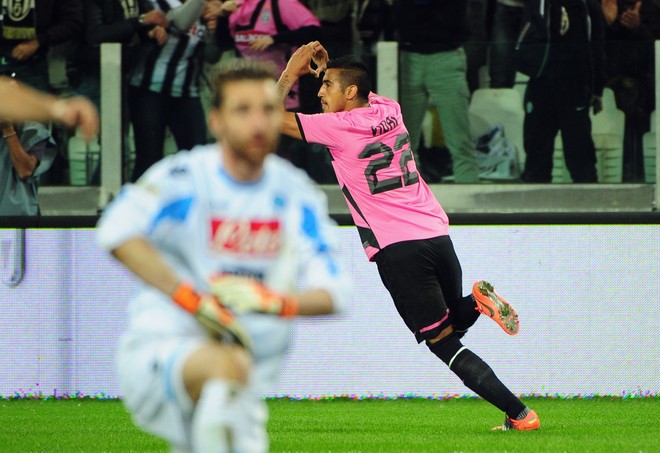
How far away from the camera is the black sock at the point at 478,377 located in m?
8.43

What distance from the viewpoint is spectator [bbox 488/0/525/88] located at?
11805mm

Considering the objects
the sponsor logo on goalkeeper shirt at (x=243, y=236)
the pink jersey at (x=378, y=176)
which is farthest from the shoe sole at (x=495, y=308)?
the sponsor logo on goalkeeper shirt at (x=243, y=236)

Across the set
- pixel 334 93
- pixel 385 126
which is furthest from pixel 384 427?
pixel 334 93

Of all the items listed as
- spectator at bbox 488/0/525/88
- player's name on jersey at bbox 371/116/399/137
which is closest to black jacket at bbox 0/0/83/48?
spectator at bbox 488/0/525/88

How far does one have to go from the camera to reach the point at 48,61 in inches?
474

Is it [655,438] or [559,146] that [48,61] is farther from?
[655,438]

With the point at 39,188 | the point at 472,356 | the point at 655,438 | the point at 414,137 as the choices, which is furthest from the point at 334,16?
the point at 655,438

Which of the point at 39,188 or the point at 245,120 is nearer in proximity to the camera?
the point at 245,120

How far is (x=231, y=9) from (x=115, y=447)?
5.01 meters

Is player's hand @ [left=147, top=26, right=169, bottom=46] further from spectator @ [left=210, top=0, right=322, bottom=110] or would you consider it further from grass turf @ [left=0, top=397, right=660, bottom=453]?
grass turf @ [left=0, top=397, right=660, bottom=453]

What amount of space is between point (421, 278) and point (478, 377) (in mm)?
733

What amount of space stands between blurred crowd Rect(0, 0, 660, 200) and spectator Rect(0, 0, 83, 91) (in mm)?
13

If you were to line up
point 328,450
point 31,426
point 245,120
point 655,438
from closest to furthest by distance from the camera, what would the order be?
point 245,120
point 328,450
point 655,438
point 31,426

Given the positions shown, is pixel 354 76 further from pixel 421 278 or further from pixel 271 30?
pixel 271 30
